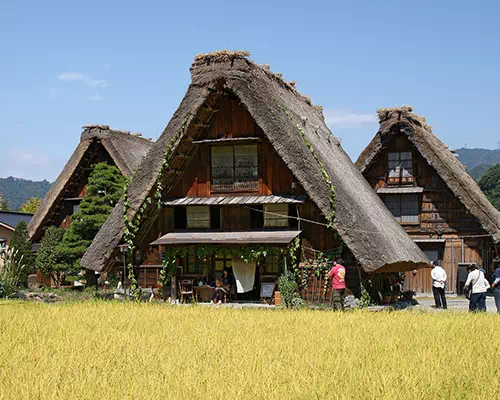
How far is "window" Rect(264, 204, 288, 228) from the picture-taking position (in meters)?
19.8

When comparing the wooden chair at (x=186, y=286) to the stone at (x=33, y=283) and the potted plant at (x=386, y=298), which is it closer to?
the potted plant at (x=386, y=298)

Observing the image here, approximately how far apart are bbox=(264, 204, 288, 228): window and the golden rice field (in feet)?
19.7

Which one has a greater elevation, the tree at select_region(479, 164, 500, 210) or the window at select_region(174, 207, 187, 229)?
the tree at select_region(479, 164, 500, 210)

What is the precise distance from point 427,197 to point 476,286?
10826 mm

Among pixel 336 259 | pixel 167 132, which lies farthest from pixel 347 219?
pixel 167 132

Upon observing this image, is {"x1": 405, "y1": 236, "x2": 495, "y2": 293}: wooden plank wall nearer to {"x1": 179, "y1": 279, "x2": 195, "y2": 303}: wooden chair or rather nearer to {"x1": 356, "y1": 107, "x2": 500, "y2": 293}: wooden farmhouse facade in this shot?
{"x1": 356, "y1": 107, "x2": 500, "y2": 293}: wooden farmhouse facade

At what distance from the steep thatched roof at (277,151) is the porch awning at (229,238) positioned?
1072 millimetres

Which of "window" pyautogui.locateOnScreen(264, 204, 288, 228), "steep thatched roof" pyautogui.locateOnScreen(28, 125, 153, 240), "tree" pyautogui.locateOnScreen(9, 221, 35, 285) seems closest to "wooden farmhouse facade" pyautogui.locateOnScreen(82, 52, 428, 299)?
"window" pyautogui.locateOnScreen(264, 204, 288, 228)

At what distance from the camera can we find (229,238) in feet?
63.9

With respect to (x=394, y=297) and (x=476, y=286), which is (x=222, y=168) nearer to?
(x=394, y=297)

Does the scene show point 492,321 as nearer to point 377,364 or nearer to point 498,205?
point 377,364

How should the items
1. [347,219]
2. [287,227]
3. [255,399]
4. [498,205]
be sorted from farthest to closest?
[498,205] → [287,227] → [347,219] → [255,399]

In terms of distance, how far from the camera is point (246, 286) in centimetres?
2019

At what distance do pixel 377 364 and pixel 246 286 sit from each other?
1206 centimetres
